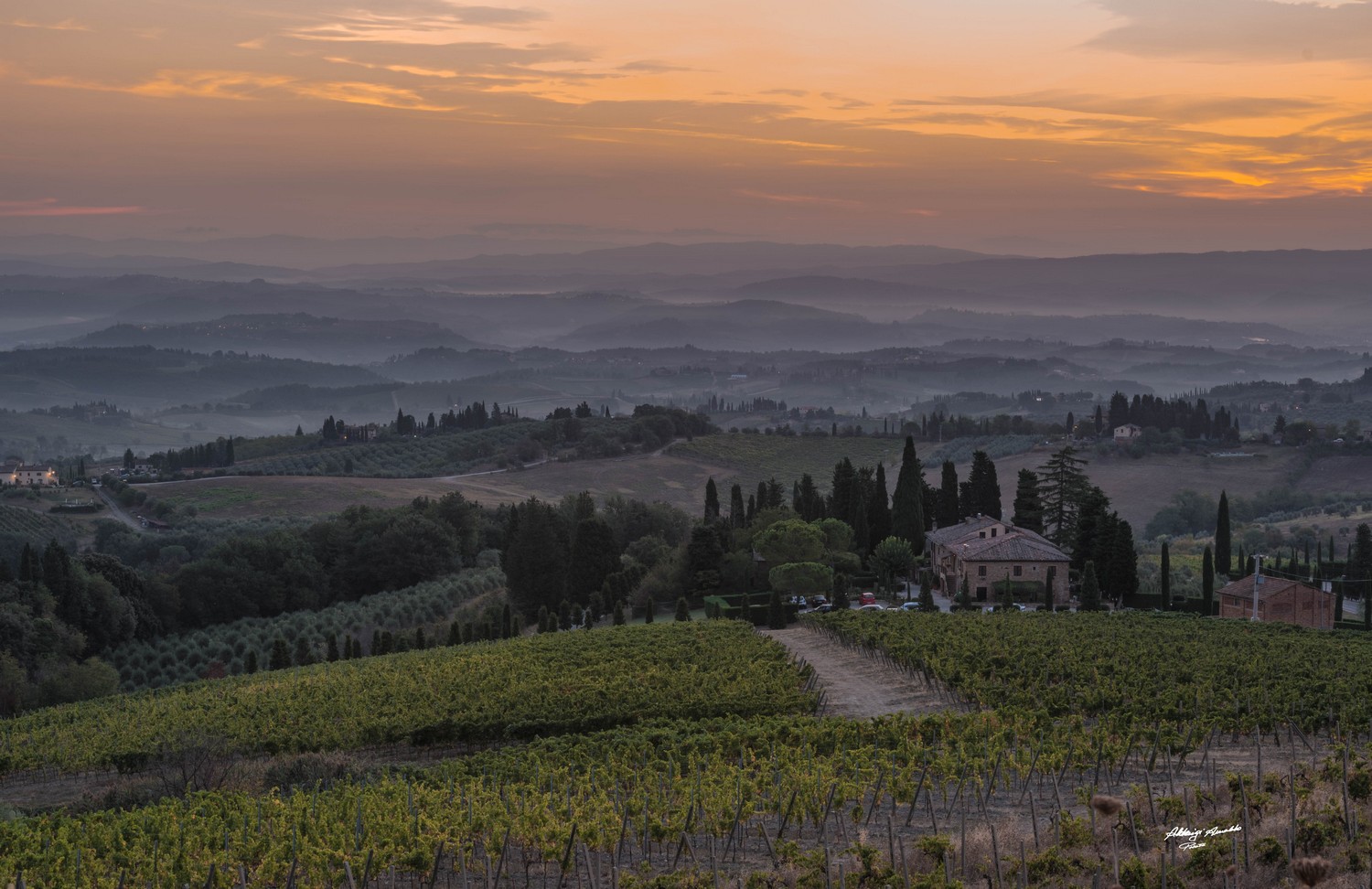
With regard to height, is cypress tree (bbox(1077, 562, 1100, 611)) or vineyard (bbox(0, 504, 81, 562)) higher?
cypress tree (bbox(1077, 562, 1100, 611))

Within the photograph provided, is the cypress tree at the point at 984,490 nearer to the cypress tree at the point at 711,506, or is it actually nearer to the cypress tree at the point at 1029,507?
the cypress tree at the point at 1029,507

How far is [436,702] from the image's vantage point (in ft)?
122

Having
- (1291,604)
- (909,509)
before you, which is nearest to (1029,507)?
(909,509)

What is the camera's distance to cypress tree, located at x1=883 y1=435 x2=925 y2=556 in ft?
241

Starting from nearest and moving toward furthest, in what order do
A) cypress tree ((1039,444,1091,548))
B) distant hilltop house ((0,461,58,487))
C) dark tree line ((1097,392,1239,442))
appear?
cypress tree ((1039,444,1091,548))
dark tree line ((1097,392,1239,442))
distant hilltop house ((0,461,58,487))

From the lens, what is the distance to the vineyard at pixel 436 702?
34.4 m

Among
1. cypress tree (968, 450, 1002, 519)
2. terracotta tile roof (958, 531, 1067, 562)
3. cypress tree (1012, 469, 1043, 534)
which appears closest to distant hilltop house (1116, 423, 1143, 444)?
cypress tree (968, 450, 1002, 519)

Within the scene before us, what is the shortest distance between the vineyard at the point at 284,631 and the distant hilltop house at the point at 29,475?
9233cm

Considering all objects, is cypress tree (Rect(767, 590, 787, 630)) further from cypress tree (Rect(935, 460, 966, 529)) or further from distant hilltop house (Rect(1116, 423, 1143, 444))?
distant hilltop house (Rect(1116, 423, 1143, 444))

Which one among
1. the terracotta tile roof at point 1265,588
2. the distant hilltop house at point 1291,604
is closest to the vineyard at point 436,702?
the terracotta tile roof at point 1265,588

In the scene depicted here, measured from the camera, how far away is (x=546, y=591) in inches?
2734

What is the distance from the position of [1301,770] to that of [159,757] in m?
24.7

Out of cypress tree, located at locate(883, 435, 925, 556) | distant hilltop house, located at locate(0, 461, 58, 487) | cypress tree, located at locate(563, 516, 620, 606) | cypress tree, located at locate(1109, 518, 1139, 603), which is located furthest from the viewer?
distant hilltop house, located at locate(0, 461, 58, 487)

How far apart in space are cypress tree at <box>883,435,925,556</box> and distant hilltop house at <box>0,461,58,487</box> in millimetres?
113620
